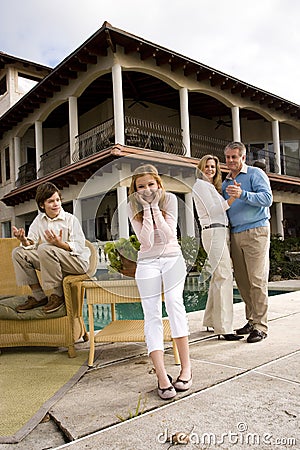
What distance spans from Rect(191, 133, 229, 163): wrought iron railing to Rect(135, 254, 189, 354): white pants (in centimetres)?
1088

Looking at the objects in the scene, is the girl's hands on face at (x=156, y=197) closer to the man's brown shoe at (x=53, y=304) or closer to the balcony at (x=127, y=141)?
the man's brown shoe at (x=53, y=304)

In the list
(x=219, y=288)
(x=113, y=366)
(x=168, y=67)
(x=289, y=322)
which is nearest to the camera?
(x=113, y=366)

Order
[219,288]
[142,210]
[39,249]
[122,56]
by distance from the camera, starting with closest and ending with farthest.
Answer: [142,210]
[39,249]
[219,288]
[122,56]

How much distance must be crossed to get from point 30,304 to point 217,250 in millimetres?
1394

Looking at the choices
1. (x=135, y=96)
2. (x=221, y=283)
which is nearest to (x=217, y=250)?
(x=221, y=283)

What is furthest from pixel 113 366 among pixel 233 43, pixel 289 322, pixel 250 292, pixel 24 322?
pixel 233 43

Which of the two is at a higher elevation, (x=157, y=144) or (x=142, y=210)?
(x=157, y=144)

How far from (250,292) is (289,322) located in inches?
34.0

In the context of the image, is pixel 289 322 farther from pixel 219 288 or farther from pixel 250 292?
pixel 219 288

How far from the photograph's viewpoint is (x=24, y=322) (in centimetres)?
301

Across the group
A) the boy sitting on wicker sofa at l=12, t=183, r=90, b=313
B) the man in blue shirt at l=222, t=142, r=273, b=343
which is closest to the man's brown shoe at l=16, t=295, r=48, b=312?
the boy sitting on wicker sofa at l=12, t=183, r=90, b=313

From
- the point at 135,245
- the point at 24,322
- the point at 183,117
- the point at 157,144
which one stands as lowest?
the point at 24,322

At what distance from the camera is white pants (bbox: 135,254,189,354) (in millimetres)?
2143

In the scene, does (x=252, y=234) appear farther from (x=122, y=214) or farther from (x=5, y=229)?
(x=5, y=229)
